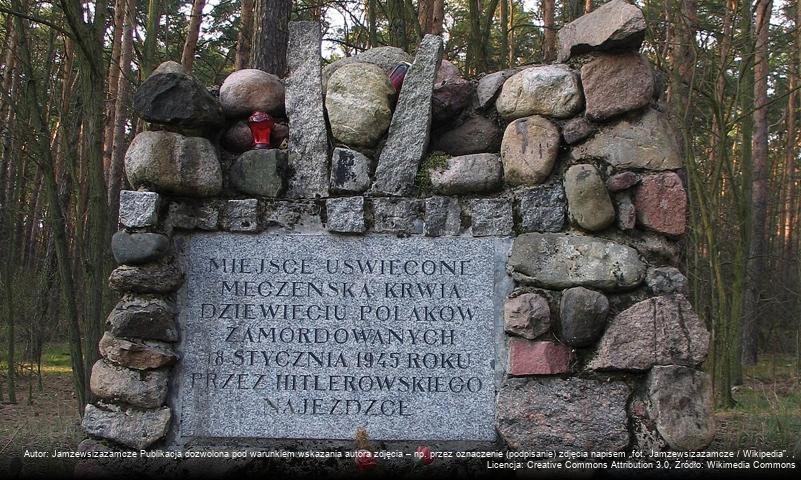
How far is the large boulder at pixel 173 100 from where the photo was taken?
3.70 meters

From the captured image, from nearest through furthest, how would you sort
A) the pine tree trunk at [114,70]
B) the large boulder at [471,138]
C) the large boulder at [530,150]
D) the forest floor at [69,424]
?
the large boulder at [530,150]
the large boulder at [471,138]
the forest floor at [69,424]
the pine tree trunk at [114,70]

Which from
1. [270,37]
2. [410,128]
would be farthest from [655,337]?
[270,37]

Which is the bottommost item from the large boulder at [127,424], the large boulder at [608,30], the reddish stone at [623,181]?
the large boulder at [127,424]

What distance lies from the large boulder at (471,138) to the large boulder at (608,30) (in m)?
0.50

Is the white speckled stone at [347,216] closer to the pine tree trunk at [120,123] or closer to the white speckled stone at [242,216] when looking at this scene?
the white speckled stone at [242,216]

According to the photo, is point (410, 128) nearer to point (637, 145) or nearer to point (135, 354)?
point (637, 145)

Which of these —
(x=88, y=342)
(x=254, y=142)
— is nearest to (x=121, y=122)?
(x=88, y=342)

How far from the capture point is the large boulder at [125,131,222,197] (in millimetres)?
3707

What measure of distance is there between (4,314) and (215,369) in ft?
24.3

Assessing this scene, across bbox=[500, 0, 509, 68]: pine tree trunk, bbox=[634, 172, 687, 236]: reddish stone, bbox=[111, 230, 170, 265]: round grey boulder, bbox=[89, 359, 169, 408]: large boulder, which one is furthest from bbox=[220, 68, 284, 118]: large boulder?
bbox=[500, 0, 509, 68]: pine tree trunk

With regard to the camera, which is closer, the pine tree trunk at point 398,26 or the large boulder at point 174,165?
the large boulder at point 174,165

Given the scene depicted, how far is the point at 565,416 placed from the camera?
3.44 meters

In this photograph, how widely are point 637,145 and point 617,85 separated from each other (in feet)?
0.98

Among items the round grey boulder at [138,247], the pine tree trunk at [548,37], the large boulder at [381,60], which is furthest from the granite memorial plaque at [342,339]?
the pine tree trunk at [548,37]
